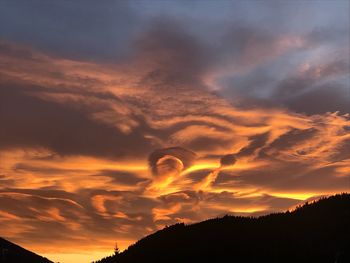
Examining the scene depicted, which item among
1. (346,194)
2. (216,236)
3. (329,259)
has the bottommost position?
(329,259)

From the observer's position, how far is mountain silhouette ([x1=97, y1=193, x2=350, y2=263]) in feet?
257

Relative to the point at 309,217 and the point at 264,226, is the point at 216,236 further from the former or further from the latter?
the point at 309,217

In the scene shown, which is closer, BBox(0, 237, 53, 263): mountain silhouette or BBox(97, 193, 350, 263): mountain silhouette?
BBox(97, 193, 350, 263): mountain silhouette

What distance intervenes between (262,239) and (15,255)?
61.4 metres

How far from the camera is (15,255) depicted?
12462 cm

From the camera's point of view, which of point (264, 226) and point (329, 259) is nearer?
point (329, 259)

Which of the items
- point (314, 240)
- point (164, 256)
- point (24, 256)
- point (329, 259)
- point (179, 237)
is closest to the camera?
point (329, 259)

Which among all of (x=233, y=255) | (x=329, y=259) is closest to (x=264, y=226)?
(x=233, y=255)

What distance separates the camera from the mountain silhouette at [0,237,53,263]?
121 m

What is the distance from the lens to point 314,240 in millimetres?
81062

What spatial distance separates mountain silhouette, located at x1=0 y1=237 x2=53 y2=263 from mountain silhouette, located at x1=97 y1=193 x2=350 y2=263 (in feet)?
95.3

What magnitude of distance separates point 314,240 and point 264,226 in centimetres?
1165

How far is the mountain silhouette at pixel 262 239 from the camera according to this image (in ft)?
257

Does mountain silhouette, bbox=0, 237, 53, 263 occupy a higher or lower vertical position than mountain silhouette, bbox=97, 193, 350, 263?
higher
